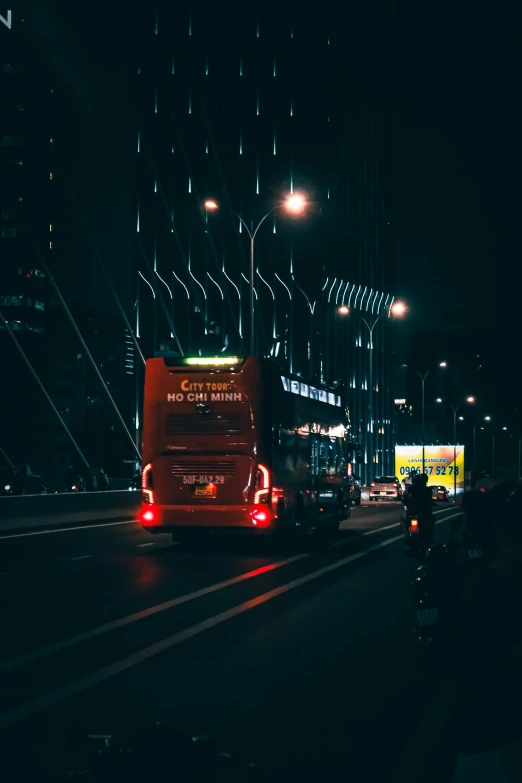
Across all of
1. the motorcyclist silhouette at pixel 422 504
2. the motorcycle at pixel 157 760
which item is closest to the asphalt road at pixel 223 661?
the motorcyclist silhouette at pixel 422 504

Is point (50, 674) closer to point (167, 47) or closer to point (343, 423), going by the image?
point (343, 423)

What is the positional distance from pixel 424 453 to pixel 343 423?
3938 cm

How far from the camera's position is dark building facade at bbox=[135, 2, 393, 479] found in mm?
81812

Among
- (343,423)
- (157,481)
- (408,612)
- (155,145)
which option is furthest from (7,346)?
(408,612)

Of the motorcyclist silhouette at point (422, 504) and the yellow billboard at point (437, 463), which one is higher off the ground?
the yellow billboard at point (437, 463)

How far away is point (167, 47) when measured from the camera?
278ft

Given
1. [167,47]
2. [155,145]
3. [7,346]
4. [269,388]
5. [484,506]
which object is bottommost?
[484,506]

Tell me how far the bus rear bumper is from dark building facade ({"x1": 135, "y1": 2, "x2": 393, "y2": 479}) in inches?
1885

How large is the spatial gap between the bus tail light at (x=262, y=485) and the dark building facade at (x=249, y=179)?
158ft

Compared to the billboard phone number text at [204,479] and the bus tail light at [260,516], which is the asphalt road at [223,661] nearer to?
the bus tail light at [260,516]

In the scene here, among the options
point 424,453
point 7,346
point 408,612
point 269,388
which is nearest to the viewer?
point 408,612

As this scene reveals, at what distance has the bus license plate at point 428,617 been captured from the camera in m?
8.82

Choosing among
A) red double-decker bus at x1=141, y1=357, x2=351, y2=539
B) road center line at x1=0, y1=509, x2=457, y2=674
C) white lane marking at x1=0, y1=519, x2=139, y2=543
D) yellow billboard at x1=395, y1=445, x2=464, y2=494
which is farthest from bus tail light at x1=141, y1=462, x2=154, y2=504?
yellow billboard at x1=395, y1=445, x2=464, y2=494

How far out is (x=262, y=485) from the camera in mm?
22031
